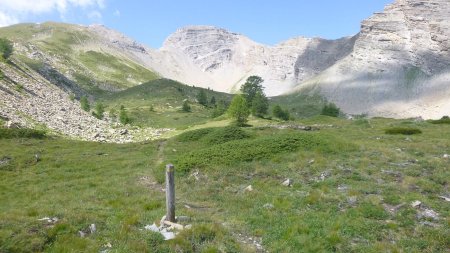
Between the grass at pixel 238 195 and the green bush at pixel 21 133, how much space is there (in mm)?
1197

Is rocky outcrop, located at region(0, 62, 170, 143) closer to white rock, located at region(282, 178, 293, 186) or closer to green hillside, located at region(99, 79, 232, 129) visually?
green hillside, located at region(99, 79, 232, 129)

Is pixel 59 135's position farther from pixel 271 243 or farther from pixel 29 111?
pixel 271 243

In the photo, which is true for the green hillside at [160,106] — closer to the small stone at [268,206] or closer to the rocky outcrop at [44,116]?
the rocky outcrop at [44,116]

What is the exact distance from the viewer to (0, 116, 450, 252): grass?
1480 cm

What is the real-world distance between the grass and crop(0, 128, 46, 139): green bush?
47.1 inches

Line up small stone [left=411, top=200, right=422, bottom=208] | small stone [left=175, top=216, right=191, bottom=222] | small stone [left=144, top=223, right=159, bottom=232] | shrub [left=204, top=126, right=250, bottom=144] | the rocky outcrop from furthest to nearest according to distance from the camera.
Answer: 1. the rocky outcrop
2. shrub [left=204, top=126, right=250, bottom=144]
3. small stone [left=411, top=200, right=422, bottom=208]
4. small stone [left=175, top=216, right=191, bottom=222]
5. small stone [left=144, top=223, right=159, bottom=232]

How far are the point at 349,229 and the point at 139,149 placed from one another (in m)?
33.2

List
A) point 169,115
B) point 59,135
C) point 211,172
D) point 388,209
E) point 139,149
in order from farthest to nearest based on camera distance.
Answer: point 169,115
point 59,135
point 139,149
point 211,172
point 388,209

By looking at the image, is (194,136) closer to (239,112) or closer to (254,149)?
(254,149)

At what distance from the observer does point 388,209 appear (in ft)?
61.4

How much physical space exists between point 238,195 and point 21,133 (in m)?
34.2

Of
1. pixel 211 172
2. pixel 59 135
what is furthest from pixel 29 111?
pixel 211 172

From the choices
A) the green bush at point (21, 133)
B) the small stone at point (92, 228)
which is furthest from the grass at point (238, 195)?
the green bush at point (21, 133)

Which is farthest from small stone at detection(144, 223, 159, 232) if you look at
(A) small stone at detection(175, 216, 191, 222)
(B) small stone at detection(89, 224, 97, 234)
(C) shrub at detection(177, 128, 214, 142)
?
(C) shrub at detection(177, 128, 214, 142)
